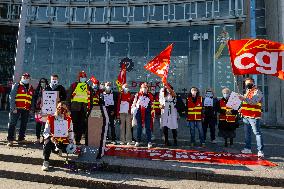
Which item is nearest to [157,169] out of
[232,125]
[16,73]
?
[232,125]

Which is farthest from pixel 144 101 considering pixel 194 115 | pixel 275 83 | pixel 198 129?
pixel 275 83

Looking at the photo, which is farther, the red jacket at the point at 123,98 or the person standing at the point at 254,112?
the red jacket at the point at 123,98

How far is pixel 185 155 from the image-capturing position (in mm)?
6734

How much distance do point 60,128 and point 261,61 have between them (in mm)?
5185

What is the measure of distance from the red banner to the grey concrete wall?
63.7 feet

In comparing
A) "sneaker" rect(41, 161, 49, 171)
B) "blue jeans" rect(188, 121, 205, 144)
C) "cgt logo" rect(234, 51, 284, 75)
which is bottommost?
"sneaker" rect(41, 161, 49, 171)

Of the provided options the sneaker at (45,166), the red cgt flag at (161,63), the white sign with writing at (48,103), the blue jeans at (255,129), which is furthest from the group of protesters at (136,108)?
the sneaker at (45,166)

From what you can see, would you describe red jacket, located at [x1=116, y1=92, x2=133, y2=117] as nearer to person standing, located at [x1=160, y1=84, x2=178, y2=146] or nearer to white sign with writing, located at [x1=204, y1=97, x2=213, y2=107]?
person standing, located at [x1=160, y1=84, x2=178, y2=146]

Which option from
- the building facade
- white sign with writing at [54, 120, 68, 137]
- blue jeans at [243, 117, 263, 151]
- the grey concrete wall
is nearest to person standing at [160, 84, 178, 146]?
blue jeans at [243, 117, 263, 151]

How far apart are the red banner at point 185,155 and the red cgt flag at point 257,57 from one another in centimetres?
216

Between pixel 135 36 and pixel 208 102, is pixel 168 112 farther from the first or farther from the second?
pixel 135 36

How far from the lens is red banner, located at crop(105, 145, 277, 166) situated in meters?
6.20

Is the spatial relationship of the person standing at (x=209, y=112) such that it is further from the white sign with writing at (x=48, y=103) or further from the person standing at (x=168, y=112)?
the white sign with writing at (x=48, y=103)

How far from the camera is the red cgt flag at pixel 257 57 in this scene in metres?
6.75
